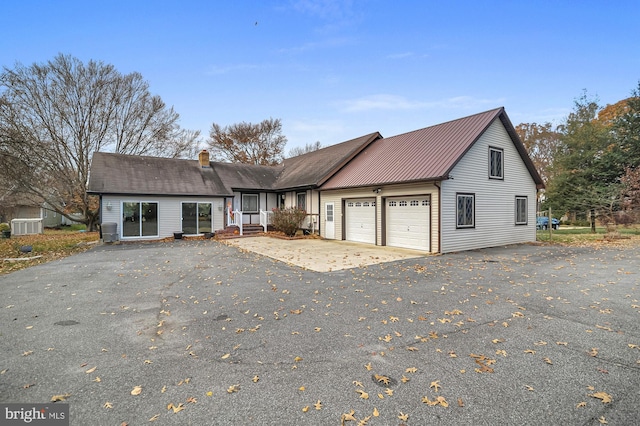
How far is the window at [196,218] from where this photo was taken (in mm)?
17828

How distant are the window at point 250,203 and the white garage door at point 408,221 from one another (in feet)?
33.3

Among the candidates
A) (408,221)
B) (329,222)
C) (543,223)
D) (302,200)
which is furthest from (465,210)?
(543,223)

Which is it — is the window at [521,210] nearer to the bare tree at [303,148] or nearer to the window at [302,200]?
the window at [302,200]

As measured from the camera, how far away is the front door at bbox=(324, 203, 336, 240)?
16734 mm

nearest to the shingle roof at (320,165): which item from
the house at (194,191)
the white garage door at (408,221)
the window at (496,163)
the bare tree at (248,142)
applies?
the house at (194,191)

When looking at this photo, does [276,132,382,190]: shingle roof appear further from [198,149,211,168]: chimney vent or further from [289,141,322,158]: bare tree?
[289,141,322,158]: bare tree

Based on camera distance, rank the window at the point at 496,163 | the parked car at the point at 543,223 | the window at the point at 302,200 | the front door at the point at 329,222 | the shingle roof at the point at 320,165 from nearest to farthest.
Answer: the window at the point at 496,163
the front door at the point at 329,222
the shingle roof at the point at 320,165
the window at the point at 302,200
the parked car at the point at 543,223

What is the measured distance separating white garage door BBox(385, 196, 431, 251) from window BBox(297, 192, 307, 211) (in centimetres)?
633

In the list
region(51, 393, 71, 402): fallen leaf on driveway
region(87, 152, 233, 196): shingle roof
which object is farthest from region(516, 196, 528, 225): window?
region(51, 393, 71, 402): fallen leaf on driveway

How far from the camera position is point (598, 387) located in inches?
117

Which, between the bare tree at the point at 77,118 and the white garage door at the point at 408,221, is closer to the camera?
the white garage door at the point at 408,221

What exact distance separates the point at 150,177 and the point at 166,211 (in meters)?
2.45

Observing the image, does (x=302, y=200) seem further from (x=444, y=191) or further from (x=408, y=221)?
(x=444, y=191)

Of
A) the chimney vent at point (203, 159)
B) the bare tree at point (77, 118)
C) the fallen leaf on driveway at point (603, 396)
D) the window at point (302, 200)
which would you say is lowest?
the fallen leaf on driveway at point (603, 396)
